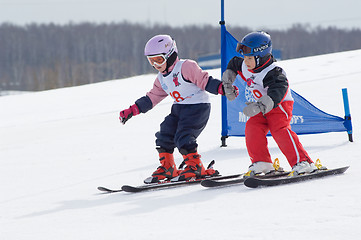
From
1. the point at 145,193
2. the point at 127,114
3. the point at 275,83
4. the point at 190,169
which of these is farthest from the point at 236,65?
the point at 145,193

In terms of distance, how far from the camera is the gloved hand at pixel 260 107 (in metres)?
4.63

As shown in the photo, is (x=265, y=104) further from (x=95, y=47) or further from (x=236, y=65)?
(x=95, y=47)

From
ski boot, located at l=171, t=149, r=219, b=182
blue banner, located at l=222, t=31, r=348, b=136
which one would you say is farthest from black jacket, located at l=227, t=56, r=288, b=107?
blue banner, located at l=222, t=31, r=348, b=136

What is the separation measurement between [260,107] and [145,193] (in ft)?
4.41

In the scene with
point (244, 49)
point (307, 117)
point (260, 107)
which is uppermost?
point (244, 49)

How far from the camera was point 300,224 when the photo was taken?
321 centimetres

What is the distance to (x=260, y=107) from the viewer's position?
15.3ft

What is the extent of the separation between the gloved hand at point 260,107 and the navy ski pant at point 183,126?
0.88 m

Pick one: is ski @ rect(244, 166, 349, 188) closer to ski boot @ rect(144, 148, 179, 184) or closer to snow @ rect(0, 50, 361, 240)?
snow @ rect(0, 50, 361, 240)

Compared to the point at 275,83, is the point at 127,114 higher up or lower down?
lower down

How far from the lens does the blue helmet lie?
16.3ft

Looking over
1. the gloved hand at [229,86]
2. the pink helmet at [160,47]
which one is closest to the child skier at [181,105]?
the pink helmet at [160,47]

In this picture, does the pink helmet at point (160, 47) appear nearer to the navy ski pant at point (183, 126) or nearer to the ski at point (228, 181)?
the navy ski pant at point (183, 126)

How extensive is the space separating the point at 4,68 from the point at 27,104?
237ft
